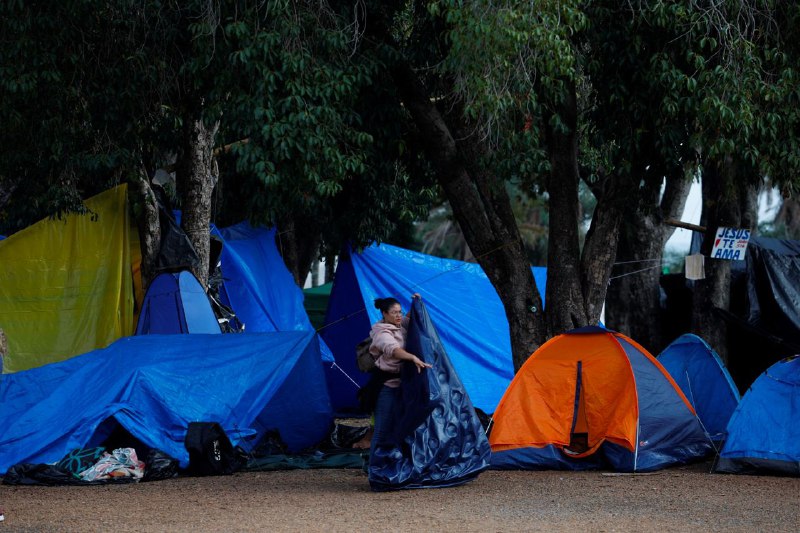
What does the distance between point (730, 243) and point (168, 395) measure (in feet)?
21.1

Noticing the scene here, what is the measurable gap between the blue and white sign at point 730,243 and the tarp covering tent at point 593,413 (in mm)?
2679

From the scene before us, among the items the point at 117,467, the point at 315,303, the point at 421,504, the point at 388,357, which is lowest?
the point at 117,467

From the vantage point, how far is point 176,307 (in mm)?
11164

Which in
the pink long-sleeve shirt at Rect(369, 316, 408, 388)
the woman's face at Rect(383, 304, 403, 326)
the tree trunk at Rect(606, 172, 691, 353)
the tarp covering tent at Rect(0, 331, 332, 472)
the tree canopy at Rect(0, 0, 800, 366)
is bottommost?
the tarp covering tent at Rect(0, 331, 332, 472)

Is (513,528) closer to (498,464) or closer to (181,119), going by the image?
(498,464)

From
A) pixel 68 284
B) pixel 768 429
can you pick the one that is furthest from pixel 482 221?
pixel 68 284

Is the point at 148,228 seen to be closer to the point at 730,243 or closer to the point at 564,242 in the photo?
the point at 564,242

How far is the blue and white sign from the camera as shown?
11414mm

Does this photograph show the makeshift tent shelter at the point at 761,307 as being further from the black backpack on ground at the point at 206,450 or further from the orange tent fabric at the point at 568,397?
the black backpack on ground at the point at 206,450

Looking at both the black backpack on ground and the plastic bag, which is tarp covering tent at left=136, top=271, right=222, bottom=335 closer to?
the black backpack on ground

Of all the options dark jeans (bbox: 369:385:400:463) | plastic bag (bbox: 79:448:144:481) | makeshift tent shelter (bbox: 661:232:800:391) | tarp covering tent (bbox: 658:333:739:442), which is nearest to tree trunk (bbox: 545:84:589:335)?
tarp covering tent (bbox: 658:333:739:442)

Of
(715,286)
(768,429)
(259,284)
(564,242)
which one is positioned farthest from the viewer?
(259,284)

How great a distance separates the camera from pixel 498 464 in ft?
29.7

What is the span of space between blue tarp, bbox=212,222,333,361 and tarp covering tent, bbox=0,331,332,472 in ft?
10.6
